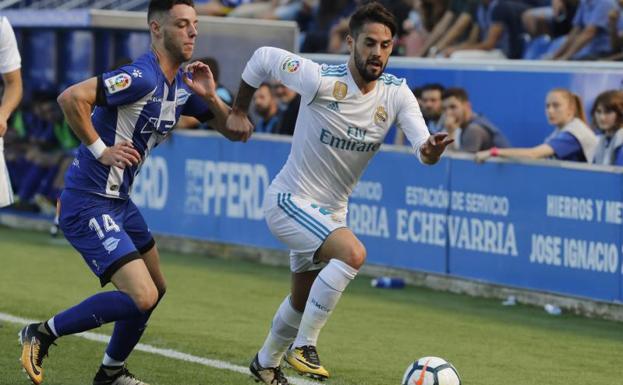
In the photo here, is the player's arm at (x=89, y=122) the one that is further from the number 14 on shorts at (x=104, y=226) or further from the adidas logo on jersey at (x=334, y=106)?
the adidas logo on jersey at (x=334, y=106)

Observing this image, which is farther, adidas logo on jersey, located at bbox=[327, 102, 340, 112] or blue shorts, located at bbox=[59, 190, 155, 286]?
adidas logo on jersey, located at bbox=[327, 102, 340, 112]

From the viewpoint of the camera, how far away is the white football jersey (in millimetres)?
7875

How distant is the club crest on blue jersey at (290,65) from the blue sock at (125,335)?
4.65 ft

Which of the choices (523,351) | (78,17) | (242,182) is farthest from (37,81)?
(523,351)

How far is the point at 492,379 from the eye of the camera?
865 cm

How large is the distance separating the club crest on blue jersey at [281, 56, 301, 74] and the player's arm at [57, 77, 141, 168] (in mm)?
1086

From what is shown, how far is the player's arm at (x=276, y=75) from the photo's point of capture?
789 centimetres

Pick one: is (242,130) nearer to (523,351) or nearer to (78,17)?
(523,351)

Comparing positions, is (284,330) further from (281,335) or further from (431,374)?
(431,374)

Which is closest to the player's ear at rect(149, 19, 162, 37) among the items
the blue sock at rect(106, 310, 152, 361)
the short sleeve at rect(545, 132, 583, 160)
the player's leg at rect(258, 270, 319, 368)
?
the blue sock at rect(106, 310, 152, 361)

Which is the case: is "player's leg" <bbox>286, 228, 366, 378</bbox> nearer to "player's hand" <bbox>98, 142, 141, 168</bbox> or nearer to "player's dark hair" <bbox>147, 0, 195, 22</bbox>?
"player's hand" <bbox>98, 142, 141, 168</bbox>

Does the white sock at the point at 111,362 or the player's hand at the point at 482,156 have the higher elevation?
the player's hand at the point at 482,156

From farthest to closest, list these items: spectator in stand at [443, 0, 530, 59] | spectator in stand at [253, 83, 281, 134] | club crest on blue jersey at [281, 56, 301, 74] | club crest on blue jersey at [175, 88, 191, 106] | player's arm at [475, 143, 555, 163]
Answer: spectator in stand at [443, 0, 530, 59] < spectator in stand at [253, 83, 281, 134] < player's arm at [475, 143, 555, 163] < club crest on blue jersey at [281, 56, 301, 74] < club crest on blue jersey at [175, 88, 191, 106]

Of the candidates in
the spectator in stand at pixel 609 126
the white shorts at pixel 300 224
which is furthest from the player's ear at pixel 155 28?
the spectator in stand at pixel 609 126
